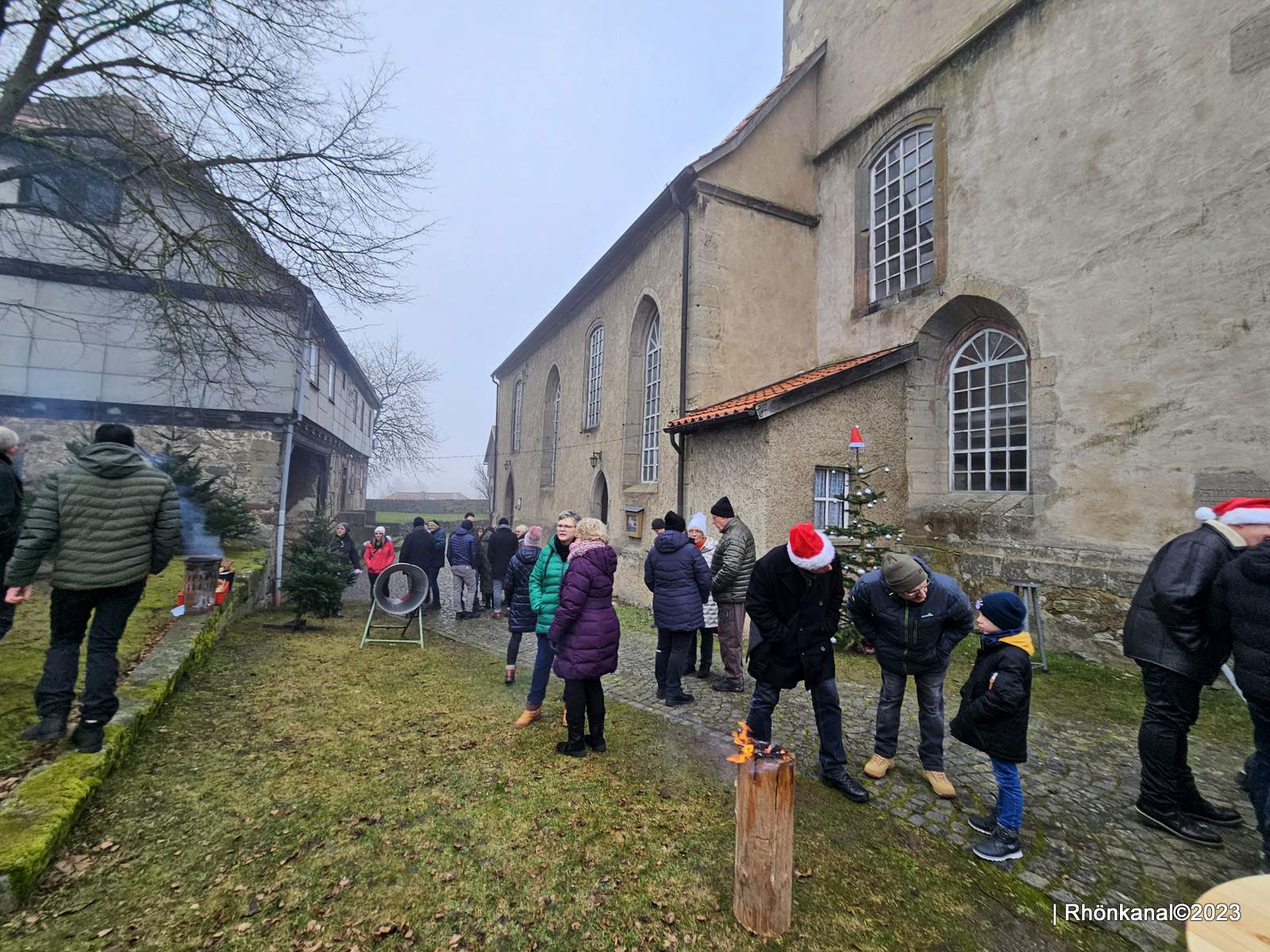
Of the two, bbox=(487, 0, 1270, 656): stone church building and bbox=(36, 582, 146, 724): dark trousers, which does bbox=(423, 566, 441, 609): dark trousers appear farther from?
bbox=(36, 582, 146, 724): dark trousers

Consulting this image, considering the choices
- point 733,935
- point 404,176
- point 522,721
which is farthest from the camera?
point 404,176

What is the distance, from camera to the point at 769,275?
1124cm

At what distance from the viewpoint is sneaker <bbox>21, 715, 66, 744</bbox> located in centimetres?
359

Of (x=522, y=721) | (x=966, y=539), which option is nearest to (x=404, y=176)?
(x=522, y=721)

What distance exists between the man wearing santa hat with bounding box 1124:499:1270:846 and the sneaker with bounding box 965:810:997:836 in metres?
1.04

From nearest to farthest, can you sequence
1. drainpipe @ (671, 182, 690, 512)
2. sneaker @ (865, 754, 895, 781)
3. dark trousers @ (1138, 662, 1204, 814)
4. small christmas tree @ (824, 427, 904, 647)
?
1. dark trousers @ (1138, 662, 1204, 814)
2. sneaker @ (865, 754, 895, 781)
3. small christmas tree @ (824, 427, 904, 647)
4. drainpipe @ (671, 182, 690, 512)

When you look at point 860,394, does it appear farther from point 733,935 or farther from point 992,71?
point 733,935

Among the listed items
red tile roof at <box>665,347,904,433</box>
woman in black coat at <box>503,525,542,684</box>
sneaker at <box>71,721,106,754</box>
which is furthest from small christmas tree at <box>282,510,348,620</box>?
red tile roof at <box>665,347,904,433</box>

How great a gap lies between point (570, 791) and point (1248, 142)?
930 cm

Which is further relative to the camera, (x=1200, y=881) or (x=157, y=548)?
(x=157, y=548)

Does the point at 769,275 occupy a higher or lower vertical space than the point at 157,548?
higher

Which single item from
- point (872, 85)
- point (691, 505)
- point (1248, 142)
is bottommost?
point (691, 505)

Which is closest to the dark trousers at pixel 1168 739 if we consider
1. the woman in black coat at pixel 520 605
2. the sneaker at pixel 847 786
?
the sneaker at pixel 847 786

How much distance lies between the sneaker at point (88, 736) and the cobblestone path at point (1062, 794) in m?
2.87
